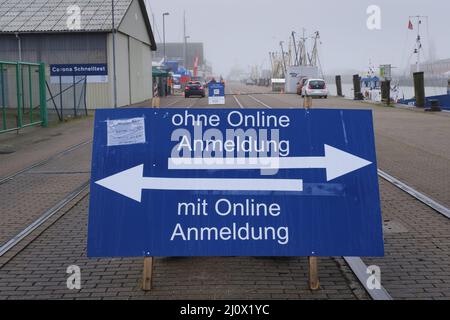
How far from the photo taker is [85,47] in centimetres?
3312

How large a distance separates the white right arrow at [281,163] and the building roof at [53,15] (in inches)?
1124

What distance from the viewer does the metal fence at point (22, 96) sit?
1994 centimetres

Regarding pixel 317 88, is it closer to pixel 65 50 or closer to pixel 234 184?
pixel 65 50

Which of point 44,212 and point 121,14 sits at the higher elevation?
point 121,14

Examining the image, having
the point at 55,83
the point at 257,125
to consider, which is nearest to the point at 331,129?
the point at 257,125

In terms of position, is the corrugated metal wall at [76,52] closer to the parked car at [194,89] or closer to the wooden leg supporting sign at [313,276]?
the parked car at [194,89]

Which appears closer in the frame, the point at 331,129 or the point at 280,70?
the point at 331,129

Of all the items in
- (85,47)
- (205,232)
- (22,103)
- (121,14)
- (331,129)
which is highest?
(121,14)

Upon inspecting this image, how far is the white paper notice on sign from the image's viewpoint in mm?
5270

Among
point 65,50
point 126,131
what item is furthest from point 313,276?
point 65,50

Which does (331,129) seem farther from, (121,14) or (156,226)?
(121,14)

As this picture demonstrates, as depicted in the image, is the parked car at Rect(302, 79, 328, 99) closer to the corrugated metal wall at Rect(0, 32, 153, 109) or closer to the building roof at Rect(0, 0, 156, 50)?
the building roof at Rect(0, 0, 156, 50)

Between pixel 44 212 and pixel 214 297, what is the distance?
4148mm

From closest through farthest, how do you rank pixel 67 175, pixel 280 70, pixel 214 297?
pixel 214 297
pixel 67 175
pixel 280 70
